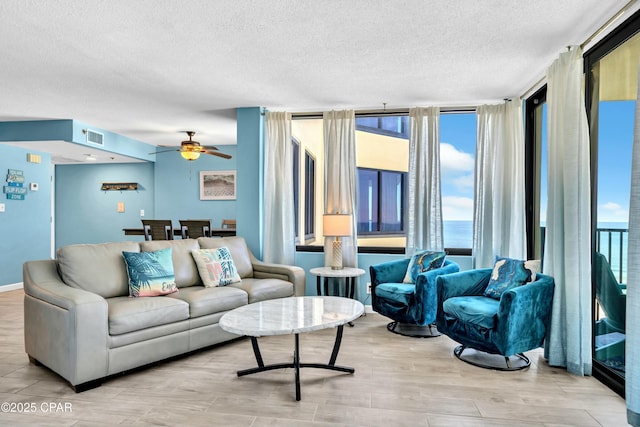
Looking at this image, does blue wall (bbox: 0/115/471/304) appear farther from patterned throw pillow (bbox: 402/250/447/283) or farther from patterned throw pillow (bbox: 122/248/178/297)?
patterned throw pillow (bbox: 402/250/447/283)

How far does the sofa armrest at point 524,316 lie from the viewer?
9.24 feet

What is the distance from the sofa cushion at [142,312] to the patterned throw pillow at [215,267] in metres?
0.59

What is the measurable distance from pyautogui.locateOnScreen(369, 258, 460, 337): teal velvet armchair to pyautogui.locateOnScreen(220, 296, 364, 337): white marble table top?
2.97ft

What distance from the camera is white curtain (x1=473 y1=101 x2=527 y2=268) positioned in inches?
163

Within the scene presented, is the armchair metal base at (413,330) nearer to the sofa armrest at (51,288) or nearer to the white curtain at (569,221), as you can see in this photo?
the white curtain at (569,221)

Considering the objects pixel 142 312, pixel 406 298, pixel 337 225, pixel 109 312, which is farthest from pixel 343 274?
pixel 109 312

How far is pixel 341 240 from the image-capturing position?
473 centimetres

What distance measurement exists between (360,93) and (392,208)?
2.29 meters

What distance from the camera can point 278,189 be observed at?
15.8 ft

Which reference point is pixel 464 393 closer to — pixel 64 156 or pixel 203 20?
pixel 203 20

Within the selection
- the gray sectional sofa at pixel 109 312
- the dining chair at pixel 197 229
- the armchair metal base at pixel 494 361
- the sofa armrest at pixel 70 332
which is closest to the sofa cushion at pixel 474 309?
the armchair metal base at pixel 494 361

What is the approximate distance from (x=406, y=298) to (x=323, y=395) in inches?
59.9

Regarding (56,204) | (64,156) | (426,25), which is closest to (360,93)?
(426,25)

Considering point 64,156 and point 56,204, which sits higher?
point 64,156
